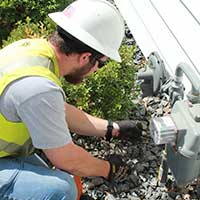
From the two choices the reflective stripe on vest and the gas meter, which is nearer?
the reflective stripe on vest

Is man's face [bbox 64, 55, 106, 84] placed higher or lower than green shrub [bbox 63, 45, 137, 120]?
higher

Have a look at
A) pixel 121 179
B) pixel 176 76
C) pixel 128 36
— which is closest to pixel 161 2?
pixel 128 36

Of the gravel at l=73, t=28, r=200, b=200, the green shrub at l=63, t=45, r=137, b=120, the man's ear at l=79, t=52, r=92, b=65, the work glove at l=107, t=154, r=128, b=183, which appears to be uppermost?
the man's ear at l=79, t=52, r=92, b=65

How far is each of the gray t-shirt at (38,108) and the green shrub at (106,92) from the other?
0.75 metres

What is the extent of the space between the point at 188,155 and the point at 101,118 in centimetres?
82

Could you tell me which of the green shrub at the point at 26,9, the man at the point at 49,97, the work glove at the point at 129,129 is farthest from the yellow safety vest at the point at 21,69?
the green shrub at the point at 26,9

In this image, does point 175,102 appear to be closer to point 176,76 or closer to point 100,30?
point 176,76

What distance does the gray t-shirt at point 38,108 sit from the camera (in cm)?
195

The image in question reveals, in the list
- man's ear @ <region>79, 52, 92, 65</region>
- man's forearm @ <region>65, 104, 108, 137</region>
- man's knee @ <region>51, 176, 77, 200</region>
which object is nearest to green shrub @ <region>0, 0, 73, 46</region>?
man's forearm @ <region>65, 104, 108, 137</region>

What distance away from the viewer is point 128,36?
4.06 m

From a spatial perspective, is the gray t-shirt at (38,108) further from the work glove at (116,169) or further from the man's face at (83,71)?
the work glove at (116,169)

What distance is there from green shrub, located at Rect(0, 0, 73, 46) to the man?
1542 mm

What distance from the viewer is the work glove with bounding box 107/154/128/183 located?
8.18 feet

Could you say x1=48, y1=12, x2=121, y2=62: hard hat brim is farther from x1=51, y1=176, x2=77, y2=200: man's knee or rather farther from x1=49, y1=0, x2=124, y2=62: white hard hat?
x1=51, y1=176, x2=77, y2=200: man's knee
